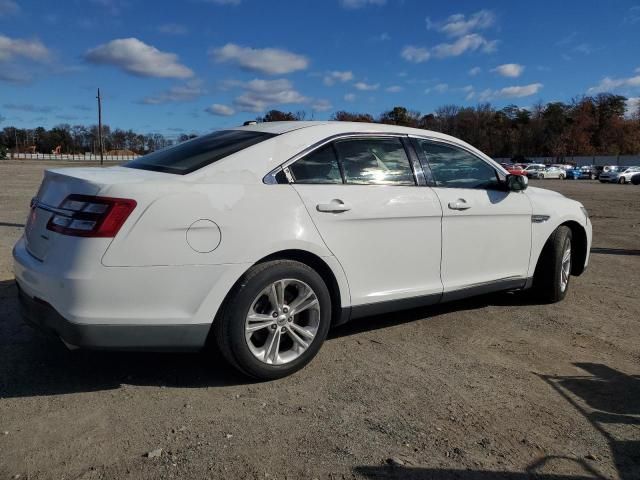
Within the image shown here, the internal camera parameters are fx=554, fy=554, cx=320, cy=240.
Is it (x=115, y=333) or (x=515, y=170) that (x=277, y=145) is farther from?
(x=515, y=170)

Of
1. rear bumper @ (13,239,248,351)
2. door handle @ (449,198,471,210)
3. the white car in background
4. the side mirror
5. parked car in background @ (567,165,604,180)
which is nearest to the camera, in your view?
rear bumper @ (13,239,248,351)

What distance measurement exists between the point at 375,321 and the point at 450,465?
230cm

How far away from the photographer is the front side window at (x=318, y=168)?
3757 mm

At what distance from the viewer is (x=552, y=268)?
542cm

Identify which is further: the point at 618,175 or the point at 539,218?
the point at 618,175

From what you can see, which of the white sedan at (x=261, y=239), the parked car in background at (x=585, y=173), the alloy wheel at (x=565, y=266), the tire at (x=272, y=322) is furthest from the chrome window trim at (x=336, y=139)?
the parked car in background at (x=585, y=173)

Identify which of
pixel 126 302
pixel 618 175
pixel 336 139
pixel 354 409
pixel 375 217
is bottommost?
pixel 354 409

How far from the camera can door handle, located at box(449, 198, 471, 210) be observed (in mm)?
4453

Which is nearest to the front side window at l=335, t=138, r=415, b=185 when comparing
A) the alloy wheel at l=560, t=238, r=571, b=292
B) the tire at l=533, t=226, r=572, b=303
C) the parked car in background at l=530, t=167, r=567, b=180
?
the tire at l=533, t=226, r=572, b=303

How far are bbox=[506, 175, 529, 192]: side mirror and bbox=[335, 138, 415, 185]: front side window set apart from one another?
1.17 meters

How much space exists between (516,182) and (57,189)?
3753mm

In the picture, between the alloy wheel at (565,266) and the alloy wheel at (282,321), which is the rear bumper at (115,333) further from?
the alloy wheel at (565,266)

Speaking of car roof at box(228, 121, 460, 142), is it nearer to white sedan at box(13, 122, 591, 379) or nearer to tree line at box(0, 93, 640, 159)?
white sedan at box(13, 122, 591, 379)

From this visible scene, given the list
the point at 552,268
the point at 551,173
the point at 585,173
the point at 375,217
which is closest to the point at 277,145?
the point at 375,217
